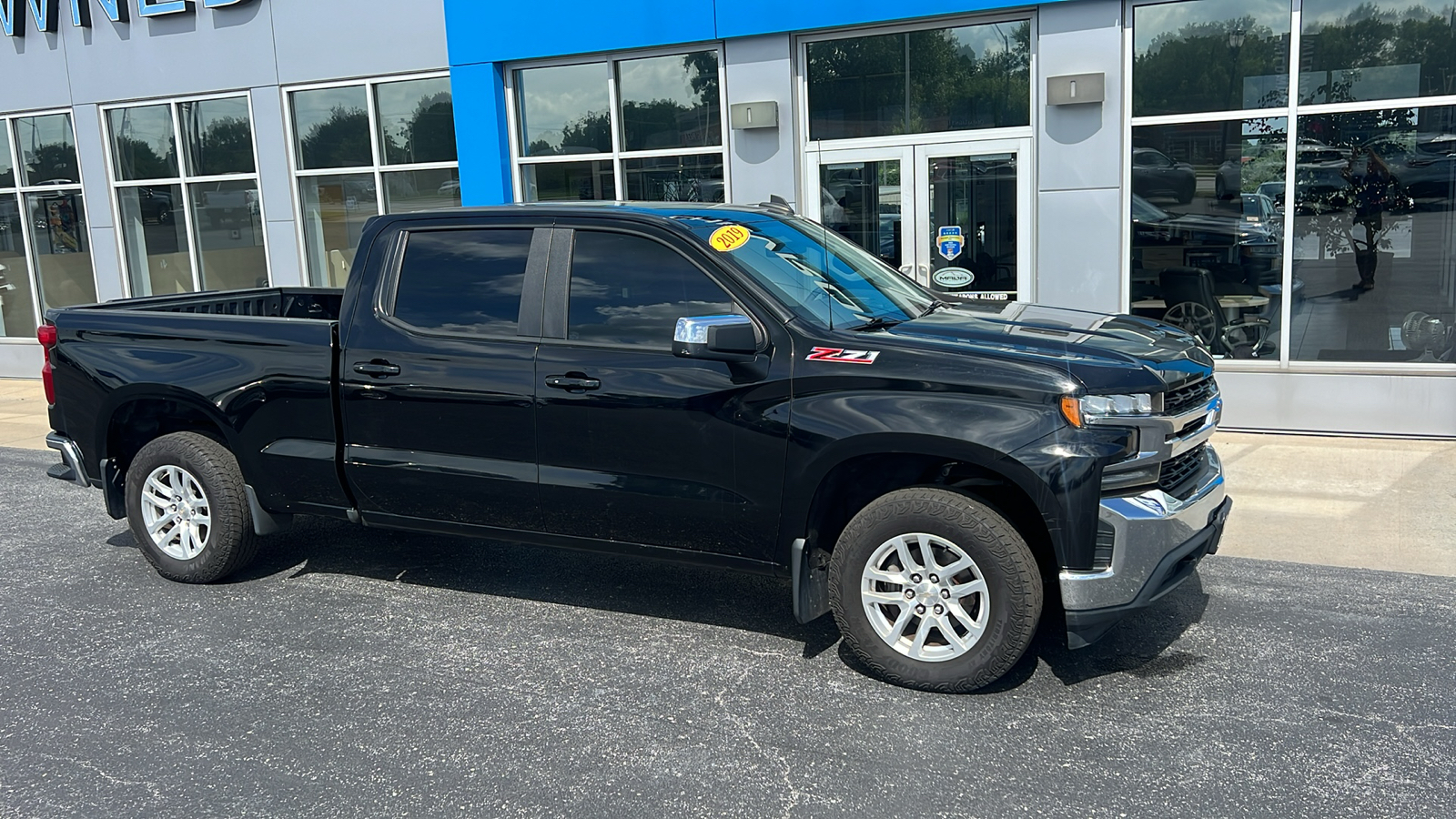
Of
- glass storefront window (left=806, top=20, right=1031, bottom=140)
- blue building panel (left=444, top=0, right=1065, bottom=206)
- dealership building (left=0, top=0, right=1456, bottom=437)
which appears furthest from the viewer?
blue building panel (left=444, top=0, right=1065, bottom=206)

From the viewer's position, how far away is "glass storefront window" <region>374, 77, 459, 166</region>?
11.9 meters

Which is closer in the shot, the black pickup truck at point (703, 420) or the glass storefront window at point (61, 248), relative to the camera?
the black pickup truck at point (703, 420)

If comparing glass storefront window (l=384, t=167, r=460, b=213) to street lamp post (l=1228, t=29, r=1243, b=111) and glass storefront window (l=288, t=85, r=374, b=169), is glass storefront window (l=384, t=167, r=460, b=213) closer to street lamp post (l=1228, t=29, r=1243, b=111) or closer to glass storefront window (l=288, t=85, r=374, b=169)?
glass storefront window (l=288, t=85, r=374, b=169)

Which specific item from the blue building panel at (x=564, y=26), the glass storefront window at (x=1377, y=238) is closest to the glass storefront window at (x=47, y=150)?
the blue building panel at (x=564, y=26)

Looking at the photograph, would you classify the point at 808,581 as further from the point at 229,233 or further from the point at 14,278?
the point at 14,278

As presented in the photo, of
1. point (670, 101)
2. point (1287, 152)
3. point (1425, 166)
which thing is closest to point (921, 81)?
point (670, 101)

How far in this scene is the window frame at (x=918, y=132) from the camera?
936 centimetres

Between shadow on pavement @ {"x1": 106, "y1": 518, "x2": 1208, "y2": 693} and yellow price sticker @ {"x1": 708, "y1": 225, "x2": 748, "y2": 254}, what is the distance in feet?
4.63

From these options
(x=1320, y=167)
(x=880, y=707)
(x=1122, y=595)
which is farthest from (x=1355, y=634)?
(x=1320, y=167)

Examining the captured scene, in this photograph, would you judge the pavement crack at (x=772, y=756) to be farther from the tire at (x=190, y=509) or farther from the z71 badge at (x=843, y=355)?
the tire at (x=190, y=509)

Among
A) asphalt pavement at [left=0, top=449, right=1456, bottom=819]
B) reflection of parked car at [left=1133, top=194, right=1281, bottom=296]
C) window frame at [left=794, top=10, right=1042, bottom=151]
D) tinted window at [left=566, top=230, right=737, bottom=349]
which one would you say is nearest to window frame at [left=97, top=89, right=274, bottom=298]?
window frame at [left=794, top=10, right=1042, bottom=151]

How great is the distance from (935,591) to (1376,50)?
6.73 meters

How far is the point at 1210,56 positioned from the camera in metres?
8.95

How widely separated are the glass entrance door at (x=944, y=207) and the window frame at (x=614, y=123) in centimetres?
101
